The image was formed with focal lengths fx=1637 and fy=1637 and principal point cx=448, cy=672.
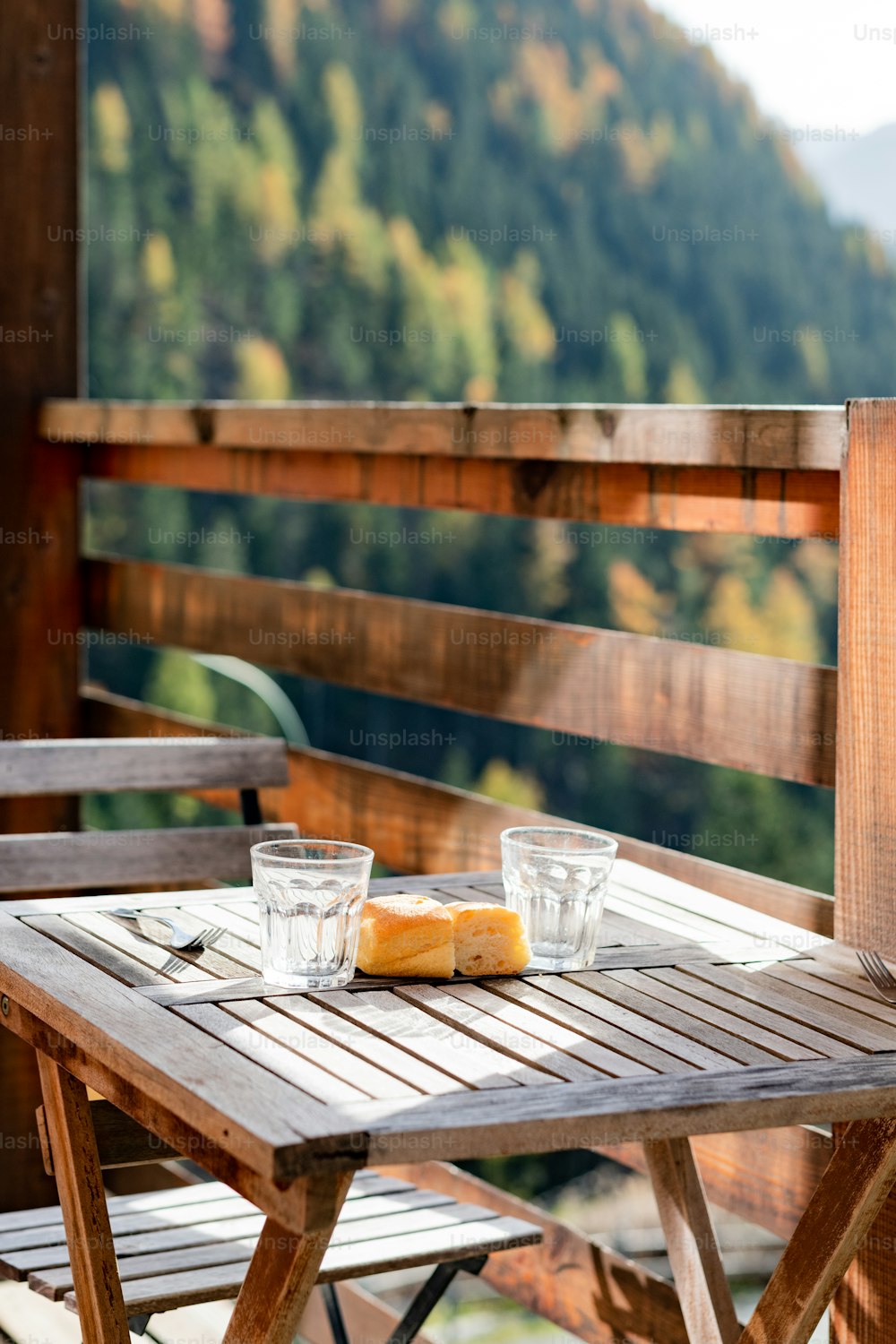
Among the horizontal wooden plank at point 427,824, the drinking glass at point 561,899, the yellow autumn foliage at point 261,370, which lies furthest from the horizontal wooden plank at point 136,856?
the yellow autumn foliage at point 261,370

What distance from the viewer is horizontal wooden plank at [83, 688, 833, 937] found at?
1.84 metres

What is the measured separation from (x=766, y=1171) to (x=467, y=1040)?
31.2 inches

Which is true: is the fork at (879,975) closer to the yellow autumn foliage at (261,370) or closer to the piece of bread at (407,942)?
the piece of bread at (407,942)

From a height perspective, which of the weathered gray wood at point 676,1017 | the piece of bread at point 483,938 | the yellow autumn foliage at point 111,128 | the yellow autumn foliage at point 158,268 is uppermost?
the yellow autumn foliage at point 111,128

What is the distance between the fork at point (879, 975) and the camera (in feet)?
4.38

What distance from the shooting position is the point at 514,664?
222cm

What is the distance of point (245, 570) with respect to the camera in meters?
19.3

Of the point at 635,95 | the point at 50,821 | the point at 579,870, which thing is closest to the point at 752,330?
the point at 635,95

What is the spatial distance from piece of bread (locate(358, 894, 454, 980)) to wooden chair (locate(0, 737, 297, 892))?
0.88 meters

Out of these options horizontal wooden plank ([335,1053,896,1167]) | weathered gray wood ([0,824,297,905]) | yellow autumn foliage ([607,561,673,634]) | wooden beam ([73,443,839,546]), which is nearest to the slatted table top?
horizontal wooden plank ([335,1053,896,1167])

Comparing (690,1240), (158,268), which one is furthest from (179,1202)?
(158,268)

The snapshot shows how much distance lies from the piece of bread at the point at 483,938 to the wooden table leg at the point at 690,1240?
45cm

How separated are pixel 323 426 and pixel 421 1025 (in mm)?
1358

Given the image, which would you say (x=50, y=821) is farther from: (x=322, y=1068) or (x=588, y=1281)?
(x=322, y=1068)
